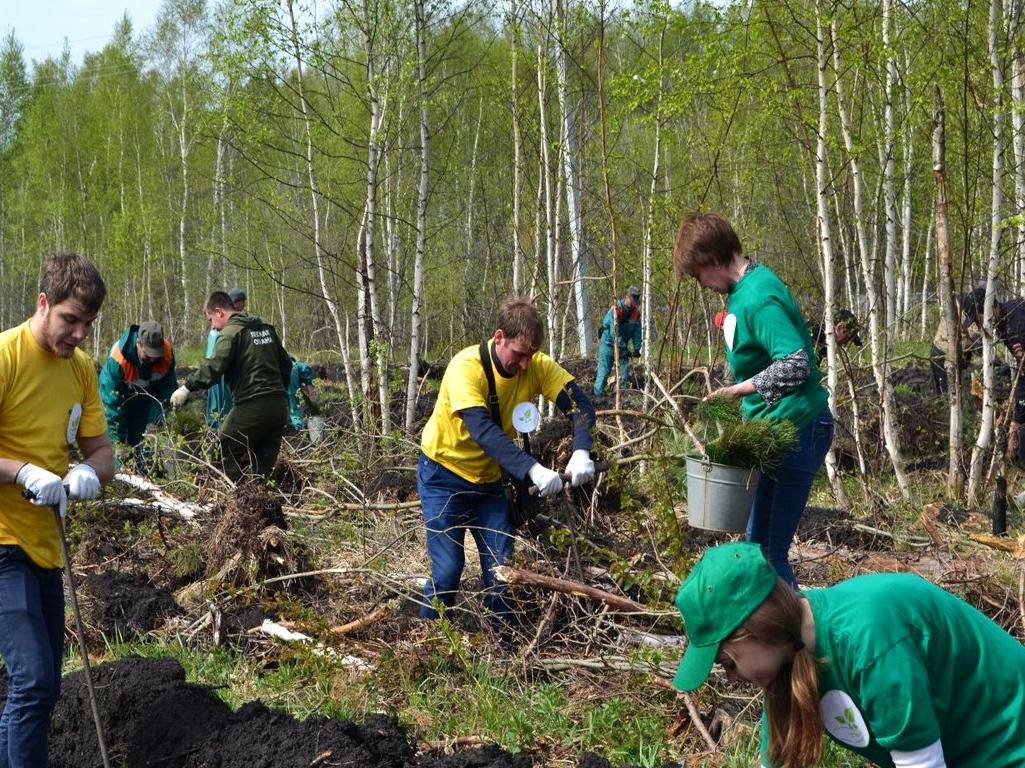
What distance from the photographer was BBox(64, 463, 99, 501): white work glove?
342 centimetres

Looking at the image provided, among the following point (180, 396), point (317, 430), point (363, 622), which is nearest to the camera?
point (363, 622)

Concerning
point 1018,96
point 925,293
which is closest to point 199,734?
point 1018,96

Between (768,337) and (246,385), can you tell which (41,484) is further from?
(246,385)

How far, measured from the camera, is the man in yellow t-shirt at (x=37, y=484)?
326 centimetres

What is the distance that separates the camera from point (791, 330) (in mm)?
4051

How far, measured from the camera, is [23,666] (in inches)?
128

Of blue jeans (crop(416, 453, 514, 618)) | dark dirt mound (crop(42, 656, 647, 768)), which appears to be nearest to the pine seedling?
dark dirt mound (crop(42, 656, 647, 768))

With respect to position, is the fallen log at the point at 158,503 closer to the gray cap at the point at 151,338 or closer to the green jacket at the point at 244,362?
the green jacket at the point at 244,362

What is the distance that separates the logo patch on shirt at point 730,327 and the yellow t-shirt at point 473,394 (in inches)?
39.4

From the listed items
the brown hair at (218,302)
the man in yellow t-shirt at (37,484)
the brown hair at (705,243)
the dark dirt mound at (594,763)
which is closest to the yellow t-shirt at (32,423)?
the man in yellow t-shirt at (37,484)

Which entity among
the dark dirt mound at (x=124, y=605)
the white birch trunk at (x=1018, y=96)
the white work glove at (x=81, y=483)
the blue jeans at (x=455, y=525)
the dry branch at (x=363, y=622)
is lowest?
the dark dirt mound at (x=124, y=605)

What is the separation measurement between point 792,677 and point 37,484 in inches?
91.5

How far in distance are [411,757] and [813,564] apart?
3.28 metres

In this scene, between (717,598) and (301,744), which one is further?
(301,744)
